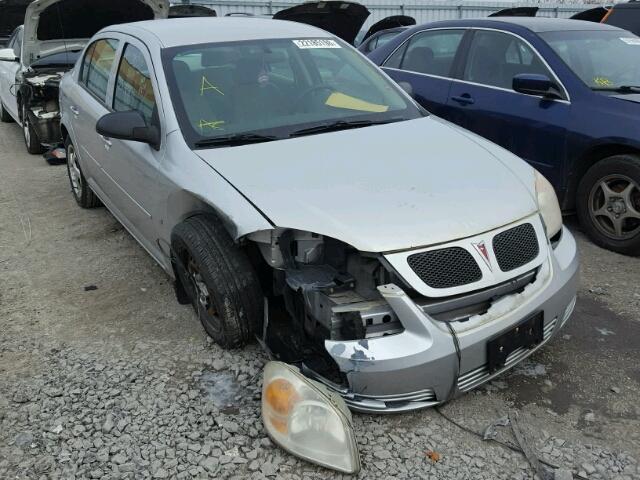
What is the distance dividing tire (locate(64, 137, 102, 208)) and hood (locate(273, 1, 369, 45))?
4.25 m

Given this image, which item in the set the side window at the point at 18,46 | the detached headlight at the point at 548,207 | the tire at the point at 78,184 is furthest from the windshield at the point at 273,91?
the side window at the point at 18,46

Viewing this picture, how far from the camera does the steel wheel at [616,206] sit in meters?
4.22

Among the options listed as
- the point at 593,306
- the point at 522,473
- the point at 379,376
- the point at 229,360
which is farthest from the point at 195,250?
the point at 593,306

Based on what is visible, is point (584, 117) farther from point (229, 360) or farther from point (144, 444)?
point (144, 444)

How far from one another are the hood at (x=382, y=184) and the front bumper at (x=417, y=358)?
0.99 ft

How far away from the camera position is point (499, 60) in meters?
5.06

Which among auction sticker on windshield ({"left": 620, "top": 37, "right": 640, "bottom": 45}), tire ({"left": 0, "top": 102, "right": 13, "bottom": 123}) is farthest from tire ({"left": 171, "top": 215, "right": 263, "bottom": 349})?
tire ({"left": 0, "top": 102, "right": 13, "bottom": 123})

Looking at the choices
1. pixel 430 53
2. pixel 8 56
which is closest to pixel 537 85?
pixel 430 53

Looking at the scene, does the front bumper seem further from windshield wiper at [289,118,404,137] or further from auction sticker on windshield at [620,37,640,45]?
auction sticker on windshield at [620,37,640,45]

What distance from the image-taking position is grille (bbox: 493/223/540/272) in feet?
8.48

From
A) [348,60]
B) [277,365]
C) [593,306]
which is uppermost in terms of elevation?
[348,60]

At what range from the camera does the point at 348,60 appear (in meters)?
4.04

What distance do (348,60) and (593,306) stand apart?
2201 mm

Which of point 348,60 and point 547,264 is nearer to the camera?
point 547,264
